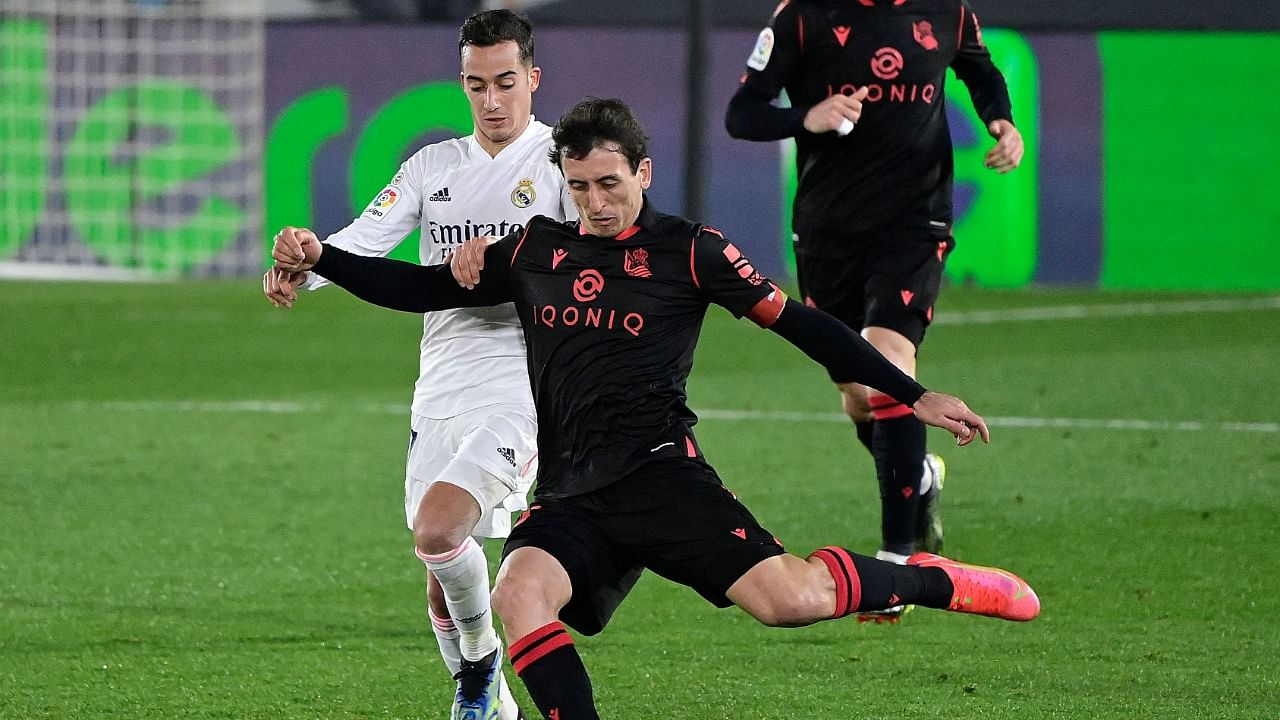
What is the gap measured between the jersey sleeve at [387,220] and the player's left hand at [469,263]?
0.45 meters

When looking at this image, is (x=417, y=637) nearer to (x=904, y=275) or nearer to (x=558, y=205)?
(x=558, y=205)

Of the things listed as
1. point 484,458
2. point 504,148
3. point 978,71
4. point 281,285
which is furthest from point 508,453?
point 978,71

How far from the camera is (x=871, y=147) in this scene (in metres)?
6.63

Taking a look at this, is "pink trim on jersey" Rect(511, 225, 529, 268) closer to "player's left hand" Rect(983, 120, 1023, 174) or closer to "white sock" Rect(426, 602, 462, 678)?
"white sock" Rect(426, 602, 462, 678)

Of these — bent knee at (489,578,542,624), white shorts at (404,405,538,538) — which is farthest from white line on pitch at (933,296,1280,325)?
bent knee at (489,578,542,624)

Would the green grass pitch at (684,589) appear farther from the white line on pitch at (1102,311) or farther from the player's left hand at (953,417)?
the white line on pitch at (1102,311)

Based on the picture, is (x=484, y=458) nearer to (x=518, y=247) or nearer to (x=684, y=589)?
(x=518, y=247)

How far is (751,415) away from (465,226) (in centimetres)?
543

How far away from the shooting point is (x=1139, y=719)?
4.82 metres

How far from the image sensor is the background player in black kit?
257 inches

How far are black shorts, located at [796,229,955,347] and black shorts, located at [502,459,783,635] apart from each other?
2159 mm

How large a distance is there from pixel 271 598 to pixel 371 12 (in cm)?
1731

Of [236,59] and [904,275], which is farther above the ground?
[236,59]

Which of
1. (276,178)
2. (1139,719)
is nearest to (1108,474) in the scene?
(1139,719)
